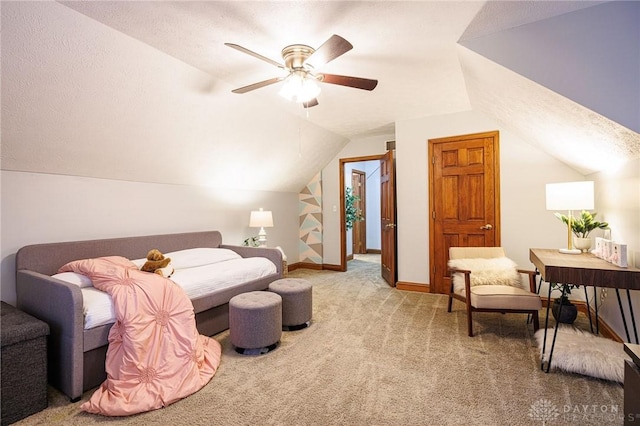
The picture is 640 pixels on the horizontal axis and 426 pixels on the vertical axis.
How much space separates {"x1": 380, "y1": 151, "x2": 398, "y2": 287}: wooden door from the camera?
448cm

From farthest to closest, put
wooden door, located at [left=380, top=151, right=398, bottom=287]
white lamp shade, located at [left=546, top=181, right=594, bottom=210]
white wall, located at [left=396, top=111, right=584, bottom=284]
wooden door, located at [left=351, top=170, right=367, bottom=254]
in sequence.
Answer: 1. wooden door, located at [left=351, top=170, right=367, bottom=254]
2. wooden door, located at [left=380, top=151, right=398, bottom=287]
3. white wall, located at [left=396, top=111, right=584, bottom=284]
4. white lamp shade, located at [left=546, top=181, right=594, bottom=210]

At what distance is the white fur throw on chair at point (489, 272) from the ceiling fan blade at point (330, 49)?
2.33 metres

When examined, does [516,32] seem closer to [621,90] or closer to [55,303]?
[621,90]

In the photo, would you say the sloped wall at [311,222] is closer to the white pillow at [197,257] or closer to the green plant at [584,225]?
the white pillow at [197,257]

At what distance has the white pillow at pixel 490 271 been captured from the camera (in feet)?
9.66

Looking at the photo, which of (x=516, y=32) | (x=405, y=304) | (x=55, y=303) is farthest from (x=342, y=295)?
(x=516, y=32)

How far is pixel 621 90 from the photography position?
5.85ft

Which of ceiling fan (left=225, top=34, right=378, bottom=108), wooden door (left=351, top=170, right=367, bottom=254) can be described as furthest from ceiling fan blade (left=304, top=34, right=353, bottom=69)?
wooden door (left=351, top=170, right=367, bottom=254)

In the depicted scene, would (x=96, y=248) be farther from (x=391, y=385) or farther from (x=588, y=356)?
(x=588, y=356)

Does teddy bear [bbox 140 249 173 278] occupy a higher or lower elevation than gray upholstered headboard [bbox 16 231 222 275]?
lower

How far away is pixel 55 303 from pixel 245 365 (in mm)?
1317

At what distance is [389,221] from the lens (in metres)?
4.63

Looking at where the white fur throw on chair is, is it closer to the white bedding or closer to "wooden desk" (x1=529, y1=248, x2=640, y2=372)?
"wooden desk" (x1=529, y1=248, x2=640, y2=372)

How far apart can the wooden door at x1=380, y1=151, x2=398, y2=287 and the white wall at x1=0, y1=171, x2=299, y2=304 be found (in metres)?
2.24
